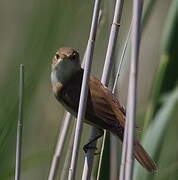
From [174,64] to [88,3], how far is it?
1.79 feet

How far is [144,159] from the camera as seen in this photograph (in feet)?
5.59

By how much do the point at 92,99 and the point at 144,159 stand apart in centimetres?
35

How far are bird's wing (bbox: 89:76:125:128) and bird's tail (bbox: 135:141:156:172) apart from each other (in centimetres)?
15

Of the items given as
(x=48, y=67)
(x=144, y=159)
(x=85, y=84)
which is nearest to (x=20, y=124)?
(x=85, y=84)

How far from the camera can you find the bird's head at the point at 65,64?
206cm

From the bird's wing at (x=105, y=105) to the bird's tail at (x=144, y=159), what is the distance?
15 cm

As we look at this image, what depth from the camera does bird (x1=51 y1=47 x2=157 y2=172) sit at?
1.79 metres

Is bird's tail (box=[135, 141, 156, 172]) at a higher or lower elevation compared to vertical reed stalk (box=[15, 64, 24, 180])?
lower

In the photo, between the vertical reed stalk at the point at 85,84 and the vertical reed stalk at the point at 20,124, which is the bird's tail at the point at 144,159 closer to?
the vertical reed stalk at the point at 85,84

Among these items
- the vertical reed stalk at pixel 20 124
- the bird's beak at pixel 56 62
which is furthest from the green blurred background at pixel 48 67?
the vertical reed stalk at pixel 20 124

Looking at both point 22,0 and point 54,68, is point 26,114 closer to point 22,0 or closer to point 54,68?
point 54,68

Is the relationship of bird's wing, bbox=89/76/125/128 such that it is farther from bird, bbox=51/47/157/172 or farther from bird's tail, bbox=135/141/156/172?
bird's tail, bbox=135/141/156/172

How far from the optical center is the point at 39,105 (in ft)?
8.64

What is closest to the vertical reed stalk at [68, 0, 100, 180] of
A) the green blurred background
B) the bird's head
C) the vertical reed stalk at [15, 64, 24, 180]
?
the vertical reed stalk at [15, 64, 24, 180]
